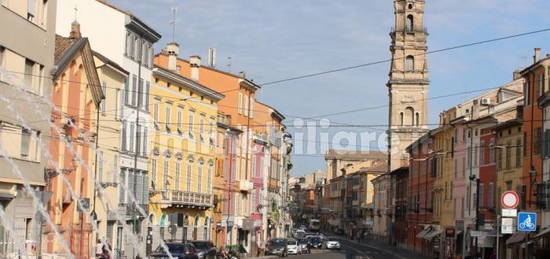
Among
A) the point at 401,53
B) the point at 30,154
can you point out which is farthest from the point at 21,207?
the point at 401,53

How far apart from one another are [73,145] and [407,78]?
363ft

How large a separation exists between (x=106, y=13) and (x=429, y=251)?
185 ft

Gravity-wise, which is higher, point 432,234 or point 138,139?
point 138,139

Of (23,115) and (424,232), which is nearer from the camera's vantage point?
(23,115)

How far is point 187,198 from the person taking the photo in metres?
71.9

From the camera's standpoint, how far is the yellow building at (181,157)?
67438mm

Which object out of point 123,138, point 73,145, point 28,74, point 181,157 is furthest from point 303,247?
point 28,74

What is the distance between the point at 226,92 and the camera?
8725 cm

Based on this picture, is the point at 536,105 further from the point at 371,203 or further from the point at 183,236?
the point at 371,203

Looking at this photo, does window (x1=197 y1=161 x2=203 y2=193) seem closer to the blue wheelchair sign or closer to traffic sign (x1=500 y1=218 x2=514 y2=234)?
traffic sign (x1=500 y1=218 x2=514 y2=234)

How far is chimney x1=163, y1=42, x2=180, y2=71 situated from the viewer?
249ft

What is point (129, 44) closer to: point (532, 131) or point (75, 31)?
point (75, 31)

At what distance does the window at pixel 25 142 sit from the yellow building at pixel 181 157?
2358cm

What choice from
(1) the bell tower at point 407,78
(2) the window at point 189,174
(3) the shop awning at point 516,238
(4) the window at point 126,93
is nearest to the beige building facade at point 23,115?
(4) the window at point 126,93
